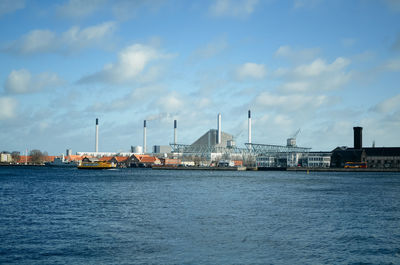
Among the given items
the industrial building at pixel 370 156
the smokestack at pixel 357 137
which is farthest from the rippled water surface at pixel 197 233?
the smokestack at pixel 357 137

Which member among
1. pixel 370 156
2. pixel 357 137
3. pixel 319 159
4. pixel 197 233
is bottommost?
pixel 197 233

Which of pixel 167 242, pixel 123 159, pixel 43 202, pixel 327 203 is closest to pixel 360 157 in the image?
pixel 123 159

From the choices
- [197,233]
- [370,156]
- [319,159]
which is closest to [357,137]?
[370,156]

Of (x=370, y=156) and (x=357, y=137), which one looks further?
(x=357, y=137)

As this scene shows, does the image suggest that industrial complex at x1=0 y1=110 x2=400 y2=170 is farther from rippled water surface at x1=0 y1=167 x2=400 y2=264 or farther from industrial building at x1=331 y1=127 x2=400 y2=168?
rippled water surface at x1=0 y1=167 x2=400 y2=264

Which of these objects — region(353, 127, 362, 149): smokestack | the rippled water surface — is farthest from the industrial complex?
the rippled water surface

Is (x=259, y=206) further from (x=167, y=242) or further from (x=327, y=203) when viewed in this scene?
(x=167, y=242)

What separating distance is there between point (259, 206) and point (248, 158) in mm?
158497

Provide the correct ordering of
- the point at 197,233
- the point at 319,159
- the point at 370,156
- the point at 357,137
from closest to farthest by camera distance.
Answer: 1. the point at 197,233
2. the point at 370,156
3. the point at 357,137
4. the point at 319,159

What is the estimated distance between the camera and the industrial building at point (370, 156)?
425 ft

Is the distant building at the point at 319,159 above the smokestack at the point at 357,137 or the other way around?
the other way around

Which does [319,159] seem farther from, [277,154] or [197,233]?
[197,233]

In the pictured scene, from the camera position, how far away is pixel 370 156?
132250 millimetres

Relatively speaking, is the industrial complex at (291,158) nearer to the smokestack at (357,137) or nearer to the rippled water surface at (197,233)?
the smokestack at (357,137)
